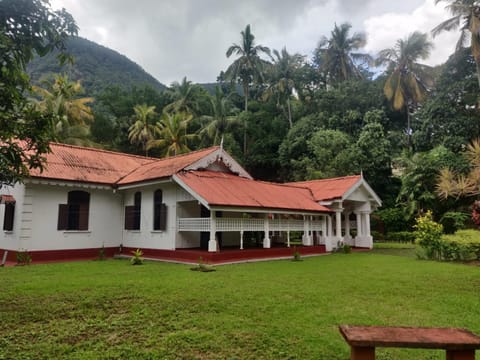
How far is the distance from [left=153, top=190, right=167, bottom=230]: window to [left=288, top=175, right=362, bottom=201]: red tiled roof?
351 inches

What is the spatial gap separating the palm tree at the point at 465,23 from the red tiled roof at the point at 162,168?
21276 millimetres

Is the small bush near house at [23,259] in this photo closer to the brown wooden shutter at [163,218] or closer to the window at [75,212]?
the window at [75,212]

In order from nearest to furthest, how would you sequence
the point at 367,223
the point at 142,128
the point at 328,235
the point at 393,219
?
the point at 328,235
the point at 367,223
the point at 393,219
the point at 142,128

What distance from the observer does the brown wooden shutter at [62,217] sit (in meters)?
15.4

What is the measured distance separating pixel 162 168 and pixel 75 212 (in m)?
4.18

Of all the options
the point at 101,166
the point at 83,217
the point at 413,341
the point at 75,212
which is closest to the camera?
the point at 413,341

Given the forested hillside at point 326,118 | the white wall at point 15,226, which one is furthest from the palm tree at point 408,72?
the white wall at point 15,226

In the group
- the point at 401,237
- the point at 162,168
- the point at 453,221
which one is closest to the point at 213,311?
the point at 162,168

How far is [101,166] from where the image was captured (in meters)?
18.1

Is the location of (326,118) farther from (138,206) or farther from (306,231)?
(138,206)

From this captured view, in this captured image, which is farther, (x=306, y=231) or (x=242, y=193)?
(x=306, y=231)

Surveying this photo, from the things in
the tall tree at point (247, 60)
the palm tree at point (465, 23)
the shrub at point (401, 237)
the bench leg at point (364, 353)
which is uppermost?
the tall tree at point (247, 60)

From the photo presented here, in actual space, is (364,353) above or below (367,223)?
below

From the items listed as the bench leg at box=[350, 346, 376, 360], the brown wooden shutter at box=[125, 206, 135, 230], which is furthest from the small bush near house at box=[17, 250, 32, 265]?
the bench leg at box=[350, 346, 376, 360]
